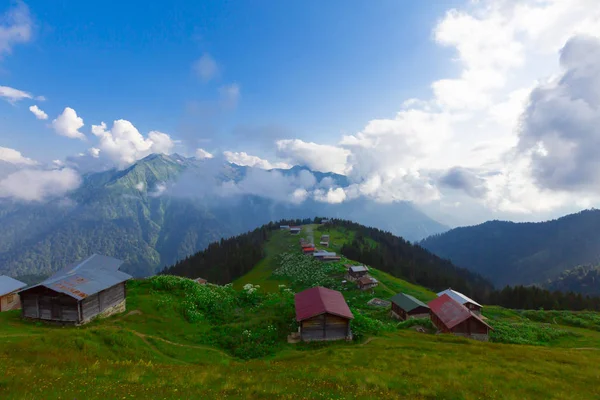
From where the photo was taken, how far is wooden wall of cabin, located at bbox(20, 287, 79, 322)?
3189cm

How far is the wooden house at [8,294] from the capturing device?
4309 centimetres

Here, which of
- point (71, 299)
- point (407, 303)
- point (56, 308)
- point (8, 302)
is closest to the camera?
point (71, 299)

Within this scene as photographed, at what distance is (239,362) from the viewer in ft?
80.7

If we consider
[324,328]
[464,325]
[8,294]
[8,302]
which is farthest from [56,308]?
[464,325]

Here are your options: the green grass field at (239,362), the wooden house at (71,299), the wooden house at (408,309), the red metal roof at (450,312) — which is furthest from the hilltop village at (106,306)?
the wooden house at (408,309)

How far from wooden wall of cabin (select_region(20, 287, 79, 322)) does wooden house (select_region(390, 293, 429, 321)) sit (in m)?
53.7

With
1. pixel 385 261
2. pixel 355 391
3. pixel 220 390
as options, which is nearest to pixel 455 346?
pixel 355 391

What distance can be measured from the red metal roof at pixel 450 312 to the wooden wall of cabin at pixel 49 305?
48413 millimetres

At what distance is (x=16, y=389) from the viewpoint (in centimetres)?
1193

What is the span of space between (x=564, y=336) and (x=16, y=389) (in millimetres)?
70135

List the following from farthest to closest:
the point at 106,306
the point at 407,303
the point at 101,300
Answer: the point at 407,303
the point at 106,306
the point at 101,300

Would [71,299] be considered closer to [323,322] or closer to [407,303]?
[323,322]

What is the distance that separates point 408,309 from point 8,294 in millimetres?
66990

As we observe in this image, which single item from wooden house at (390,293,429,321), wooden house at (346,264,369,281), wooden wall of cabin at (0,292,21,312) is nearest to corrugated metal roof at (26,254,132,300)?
wooden wall of cabin at (0,292,21,312)
